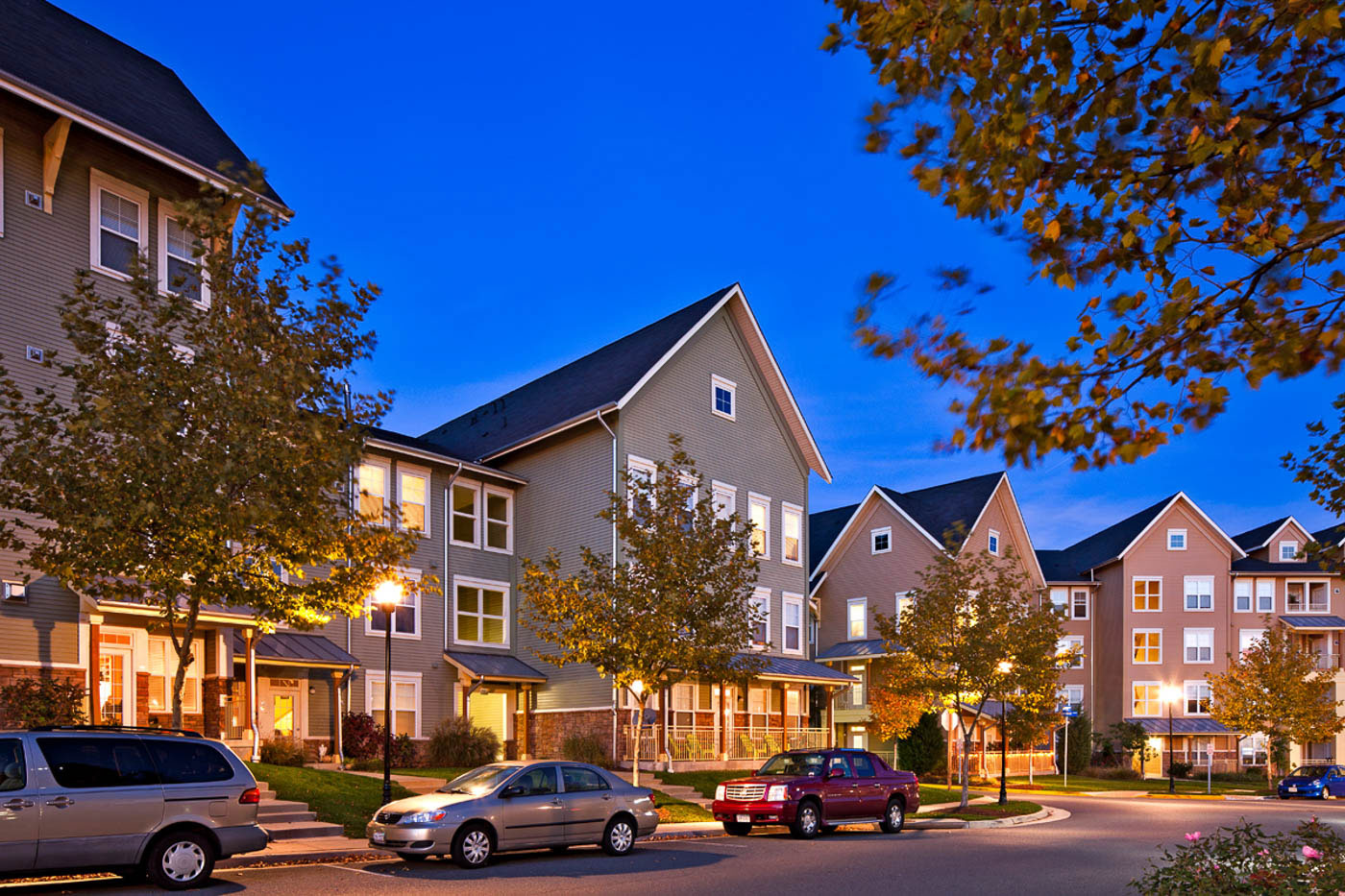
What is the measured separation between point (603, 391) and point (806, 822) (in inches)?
704

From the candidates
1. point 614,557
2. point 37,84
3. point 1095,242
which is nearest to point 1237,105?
point 1095,242

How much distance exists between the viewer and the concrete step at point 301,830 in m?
18.5

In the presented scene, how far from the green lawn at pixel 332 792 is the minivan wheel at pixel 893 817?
32.4ft

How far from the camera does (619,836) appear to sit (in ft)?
61.3

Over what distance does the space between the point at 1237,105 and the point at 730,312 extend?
115 feet

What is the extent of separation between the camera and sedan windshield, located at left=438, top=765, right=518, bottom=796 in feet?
57.1

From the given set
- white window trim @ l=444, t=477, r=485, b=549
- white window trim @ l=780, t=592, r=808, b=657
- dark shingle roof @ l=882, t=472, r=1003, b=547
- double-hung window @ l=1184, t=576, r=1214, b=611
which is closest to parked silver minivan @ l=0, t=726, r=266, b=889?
white window trim @ l=444, t=477, r=485, b=549

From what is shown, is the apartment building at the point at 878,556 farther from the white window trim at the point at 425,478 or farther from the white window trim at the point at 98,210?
the white window trim at the point at 98,210

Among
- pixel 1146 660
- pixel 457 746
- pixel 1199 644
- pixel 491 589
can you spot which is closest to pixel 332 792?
pixel 457 746

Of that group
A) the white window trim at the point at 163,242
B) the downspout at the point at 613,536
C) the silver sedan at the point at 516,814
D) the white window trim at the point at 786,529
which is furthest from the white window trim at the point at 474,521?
the silver sedan at the point at 516,814

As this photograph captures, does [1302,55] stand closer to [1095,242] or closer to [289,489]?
[1095,242]

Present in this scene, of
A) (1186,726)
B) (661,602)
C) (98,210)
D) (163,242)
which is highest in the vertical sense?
(98,210)

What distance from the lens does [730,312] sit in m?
40.8

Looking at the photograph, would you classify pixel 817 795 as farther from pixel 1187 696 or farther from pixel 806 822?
pixel 1187 696
